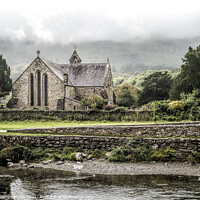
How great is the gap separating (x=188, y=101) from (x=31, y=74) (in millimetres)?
32322

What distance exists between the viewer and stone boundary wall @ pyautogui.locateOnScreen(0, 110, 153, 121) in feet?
126

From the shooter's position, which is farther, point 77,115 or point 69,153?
point 77,115

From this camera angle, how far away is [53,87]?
55.6m

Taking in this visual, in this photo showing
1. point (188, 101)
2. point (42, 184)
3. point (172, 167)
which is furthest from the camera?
point (188, 101)

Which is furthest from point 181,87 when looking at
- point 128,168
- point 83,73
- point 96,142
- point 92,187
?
point 92,187

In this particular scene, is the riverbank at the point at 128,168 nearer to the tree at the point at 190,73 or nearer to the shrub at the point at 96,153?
the shrub at the point at 96,153

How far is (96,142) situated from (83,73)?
1663 inches

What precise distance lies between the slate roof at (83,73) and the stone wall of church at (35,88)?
68.4 inches

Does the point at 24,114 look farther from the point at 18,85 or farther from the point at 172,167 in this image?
the point at 172,167

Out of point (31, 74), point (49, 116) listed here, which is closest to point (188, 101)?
point (49, 116)

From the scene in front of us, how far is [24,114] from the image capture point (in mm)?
43125

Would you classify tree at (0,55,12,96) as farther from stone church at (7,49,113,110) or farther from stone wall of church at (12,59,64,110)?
stone wall of church at (12,59,64,110)

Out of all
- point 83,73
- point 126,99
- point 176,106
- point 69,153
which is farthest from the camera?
point 126,99

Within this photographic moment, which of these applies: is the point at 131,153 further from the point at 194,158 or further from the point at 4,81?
the point at 4,81
